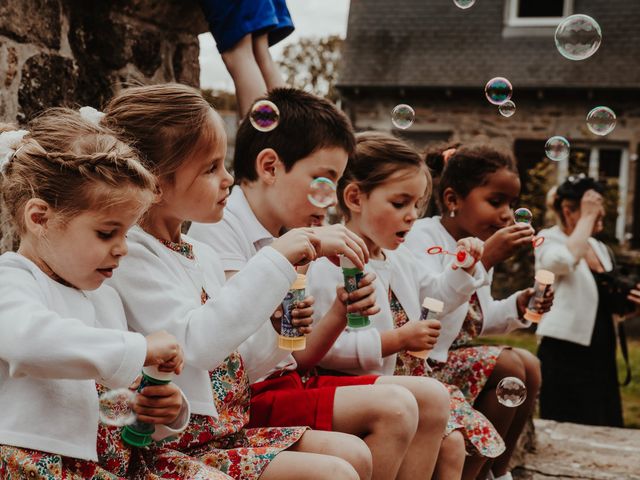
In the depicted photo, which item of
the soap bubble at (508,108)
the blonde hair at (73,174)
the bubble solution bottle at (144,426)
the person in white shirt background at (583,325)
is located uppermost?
the blonde hair at (73,174)

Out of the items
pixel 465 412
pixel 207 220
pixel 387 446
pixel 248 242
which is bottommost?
pixel 465 412

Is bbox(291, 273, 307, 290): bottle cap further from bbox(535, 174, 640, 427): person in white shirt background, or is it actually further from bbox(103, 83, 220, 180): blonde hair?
bbox(535, 174, 640, 427): person in white shirt background

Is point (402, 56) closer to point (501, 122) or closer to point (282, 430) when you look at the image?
point (501, 122)

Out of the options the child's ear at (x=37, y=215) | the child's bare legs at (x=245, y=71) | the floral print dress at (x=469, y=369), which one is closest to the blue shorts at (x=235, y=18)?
the child's bare legs at (x=245, y=71)

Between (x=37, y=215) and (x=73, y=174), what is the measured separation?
109 millimetres

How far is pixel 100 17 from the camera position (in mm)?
2818

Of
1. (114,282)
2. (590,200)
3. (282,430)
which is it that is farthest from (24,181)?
(590,200)

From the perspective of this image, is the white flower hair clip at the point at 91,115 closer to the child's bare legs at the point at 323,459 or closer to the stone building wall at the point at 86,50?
the stone building wall at the point at 86,50

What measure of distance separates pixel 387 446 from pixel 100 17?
65.1 inches

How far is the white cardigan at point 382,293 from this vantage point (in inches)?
103

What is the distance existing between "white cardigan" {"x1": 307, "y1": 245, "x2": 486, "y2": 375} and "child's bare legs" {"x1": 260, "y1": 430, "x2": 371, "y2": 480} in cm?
53

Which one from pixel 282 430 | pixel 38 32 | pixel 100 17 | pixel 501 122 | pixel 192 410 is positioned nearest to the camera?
pixel 192 410

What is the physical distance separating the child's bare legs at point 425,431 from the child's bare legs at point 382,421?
0.39 ft

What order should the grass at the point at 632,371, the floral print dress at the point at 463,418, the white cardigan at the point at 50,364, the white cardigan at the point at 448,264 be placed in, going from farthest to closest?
1. the grass at the point at 632,371
2. the white cardigan at the point at 448,264
3. the floral print dress at the point at 463,418
4. the white cardigan at the point at 50,364
